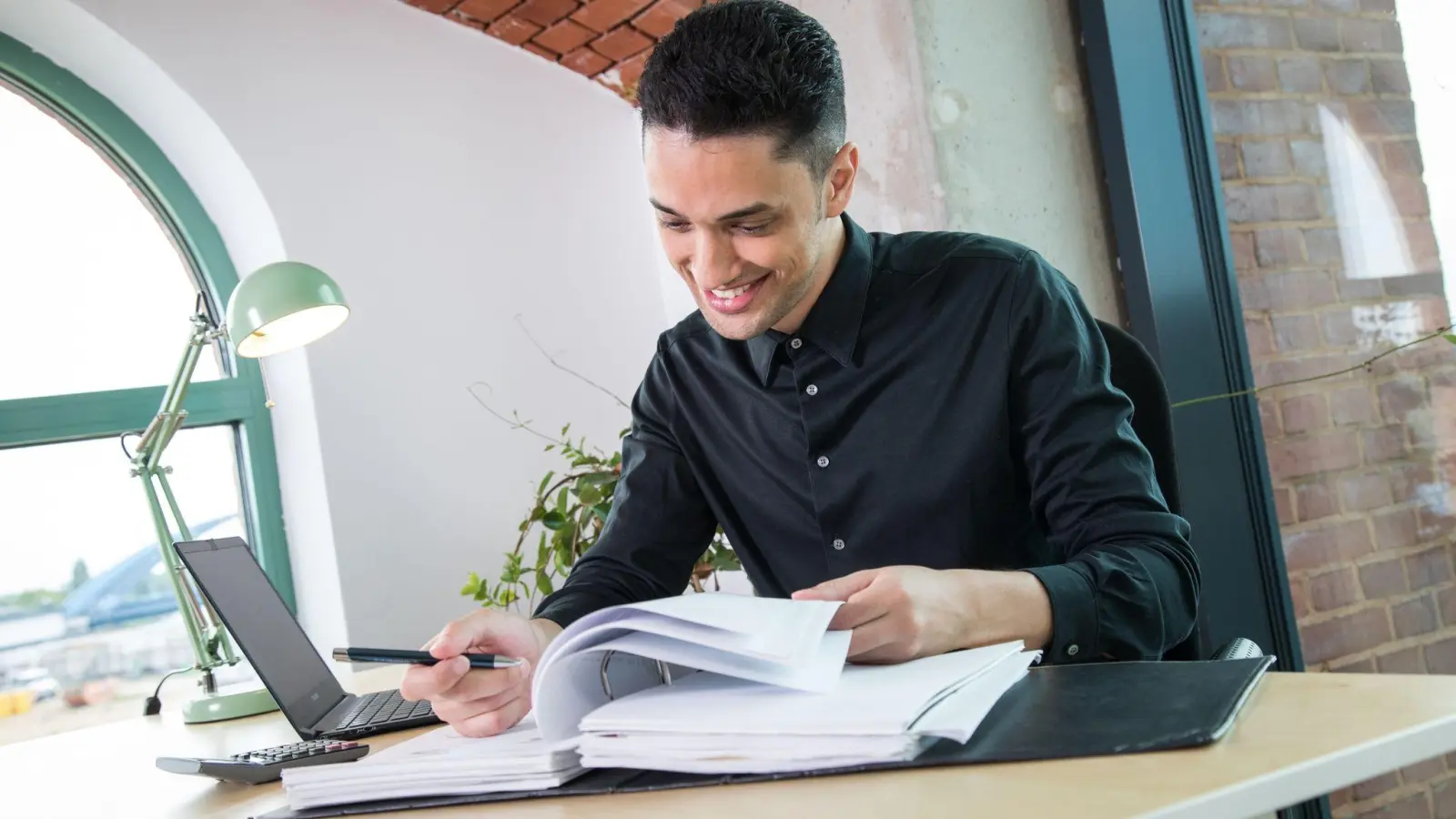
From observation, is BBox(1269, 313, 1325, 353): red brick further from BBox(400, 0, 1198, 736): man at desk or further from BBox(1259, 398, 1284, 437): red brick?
BBox(400, 0, 1198, 736): man at desk

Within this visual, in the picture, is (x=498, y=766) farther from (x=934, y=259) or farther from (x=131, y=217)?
(x=131, y=217)

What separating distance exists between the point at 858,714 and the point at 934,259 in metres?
0.88

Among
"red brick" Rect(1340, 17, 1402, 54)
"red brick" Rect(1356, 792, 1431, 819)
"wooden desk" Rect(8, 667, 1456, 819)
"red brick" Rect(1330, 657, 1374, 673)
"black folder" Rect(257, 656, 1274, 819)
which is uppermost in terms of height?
"red brick" Rect(1340, 17, 1402, 54)

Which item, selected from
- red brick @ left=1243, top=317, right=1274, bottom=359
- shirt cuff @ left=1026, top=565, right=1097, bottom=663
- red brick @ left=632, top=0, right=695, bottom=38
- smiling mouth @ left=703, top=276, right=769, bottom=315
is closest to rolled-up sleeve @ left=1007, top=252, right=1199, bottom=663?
shirt cuff @ left=1026, top=565, right=1097, bottom=663

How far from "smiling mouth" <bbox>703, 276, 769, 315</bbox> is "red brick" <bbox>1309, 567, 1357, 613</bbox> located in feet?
4.51

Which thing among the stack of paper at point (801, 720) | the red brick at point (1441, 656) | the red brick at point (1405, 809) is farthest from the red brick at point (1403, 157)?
the stack of paper at point (801, 720)

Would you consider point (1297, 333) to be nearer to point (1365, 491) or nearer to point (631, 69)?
point (1365, 491)

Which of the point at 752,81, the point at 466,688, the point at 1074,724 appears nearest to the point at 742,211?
the point at 752,81

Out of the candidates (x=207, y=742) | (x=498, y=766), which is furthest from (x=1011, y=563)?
(x=207, y=742)

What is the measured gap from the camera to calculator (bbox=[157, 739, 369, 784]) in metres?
1.12

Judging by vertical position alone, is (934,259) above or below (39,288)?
below

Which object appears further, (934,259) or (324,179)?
(324,179)

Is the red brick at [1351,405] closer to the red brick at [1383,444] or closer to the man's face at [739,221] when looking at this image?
the red brick at [1383,444]

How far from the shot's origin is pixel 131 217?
118 inches
